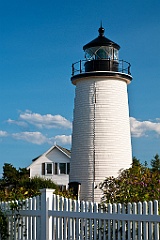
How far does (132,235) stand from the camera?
8.55 metres

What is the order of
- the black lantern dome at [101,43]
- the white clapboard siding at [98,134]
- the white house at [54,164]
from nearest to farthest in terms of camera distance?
the white clapboard siding at [98,134], the black lantern dome at [101,43], the white house at [54,164]

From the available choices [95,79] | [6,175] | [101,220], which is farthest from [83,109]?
[6,175]

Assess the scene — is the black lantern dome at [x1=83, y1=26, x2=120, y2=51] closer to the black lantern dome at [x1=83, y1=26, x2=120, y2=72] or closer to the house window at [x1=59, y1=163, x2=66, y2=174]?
the black lantern dome at [x1=83, y1=26, x2=120, y2=72]

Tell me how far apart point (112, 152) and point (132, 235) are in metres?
15.4

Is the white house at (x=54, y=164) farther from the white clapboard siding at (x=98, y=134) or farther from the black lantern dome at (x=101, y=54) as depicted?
the black lantern dome at (x=101, y=54)

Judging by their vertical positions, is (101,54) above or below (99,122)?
above

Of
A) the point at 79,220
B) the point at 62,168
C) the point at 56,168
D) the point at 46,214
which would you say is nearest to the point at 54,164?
the point at 56,168

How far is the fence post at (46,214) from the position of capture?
373 inches

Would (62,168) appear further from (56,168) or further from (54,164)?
(54,164)

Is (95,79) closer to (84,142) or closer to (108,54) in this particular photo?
(108,54)

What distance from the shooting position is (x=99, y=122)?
79.1 ft

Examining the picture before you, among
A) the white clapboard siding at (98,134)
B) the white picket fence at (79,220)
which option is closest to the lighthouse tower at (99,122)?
the white clapboard siding at (98,134)

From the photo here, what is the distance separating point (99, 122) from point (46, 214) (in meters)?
14.8

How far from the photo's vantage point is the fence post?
9484mm
